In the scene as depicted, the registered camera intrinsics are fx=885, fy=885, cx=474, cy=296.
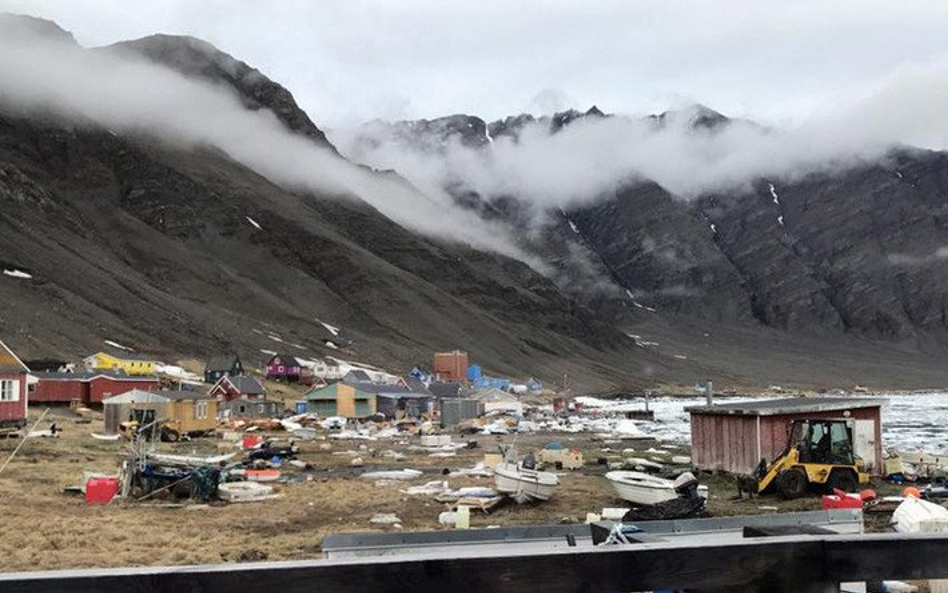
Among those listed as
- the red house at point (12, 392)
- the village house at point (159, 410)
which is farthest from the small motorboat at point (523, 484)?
the red house at point (12, 392)

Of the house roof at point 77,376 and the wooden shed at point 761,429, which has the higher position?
the house roof at point 77,376

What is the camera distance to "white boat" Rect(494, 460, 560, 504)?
25109 millimetres

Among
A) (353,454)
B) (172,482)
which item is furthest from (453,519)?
(353,454)

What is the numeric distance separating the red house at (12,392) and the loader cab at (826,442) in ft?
127

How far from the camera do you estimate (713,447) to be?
3444 centimetres

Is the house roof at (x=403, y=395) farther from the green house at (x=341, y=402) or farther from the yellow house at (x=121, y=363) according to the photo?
the yellow house at (x=121, y=363)

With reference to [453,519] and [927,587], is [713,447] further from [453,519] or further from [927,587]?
[927,587]

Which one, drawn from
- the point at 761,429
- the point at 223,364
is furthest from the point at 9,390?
the point at 223,364

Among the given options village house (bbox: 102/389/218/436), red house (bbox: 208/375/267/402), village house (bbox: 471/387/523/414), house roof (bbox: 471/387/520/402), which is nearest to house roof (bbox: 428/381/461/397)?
village house (bbox: 471/387/523/414)

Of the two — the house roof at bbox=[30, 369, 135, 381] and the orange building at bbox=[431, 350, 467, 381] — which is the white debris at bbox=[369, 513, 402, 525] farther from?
the orange building at bbox=[431, 350, 467, 381]

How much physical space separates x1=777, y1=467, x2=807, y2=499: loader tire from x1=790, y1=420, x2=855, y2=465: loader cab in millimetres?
572

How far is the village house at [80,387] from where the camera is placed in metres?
73.4

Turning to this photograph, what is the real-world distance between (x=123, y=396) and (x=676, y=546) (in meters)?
53.8

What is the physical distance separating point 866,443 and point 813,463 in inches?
312
